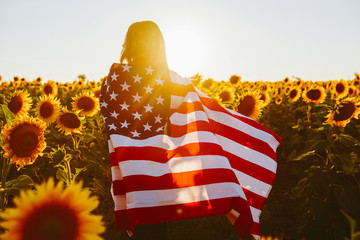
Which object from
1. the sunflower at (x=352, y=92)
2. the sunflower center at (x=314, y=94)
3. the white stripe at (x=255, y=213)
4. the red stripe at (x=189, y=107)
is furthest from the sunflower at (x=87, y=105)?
the sunflower at (x=352, y=92)

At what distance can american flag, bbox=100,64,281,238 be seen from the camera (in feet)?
9.77

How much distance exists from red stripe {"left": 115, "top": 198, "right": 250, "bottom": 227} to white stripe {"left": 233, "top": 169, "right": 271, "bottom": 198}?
72cm

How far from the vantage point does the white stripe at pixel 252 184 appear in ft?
→ 12.1

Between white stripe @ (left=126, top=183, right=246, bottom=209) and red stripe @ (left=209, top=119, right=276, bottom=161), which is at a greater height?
red stripe @ (left=209, top=119, right=276, bottom=161)

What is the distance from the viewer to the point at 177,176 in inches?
125

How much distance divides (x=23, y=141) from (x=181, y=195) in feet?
5.20

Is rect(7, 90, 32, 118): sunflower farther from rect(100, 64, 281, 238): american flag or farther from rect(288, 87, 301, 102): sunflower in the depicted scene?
rect(288, 87, 301, 102): sunflower

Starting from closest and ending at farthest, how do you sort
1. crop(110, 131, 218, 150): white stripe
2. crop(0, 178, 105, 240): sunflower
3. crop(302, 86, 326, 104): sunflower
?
crop(0, 178, 105, 240): sunflower < crop(110, 131, 218, 150): white stripe < crop(302, 86, 326, 104): sunflower

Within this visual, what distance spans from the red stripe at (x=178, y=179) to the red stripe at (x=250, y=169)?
0.60m

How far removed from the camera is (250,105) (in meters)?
5.97

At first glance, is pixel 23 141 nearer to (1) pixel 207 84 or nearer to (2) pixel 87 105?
(2) pixel 87 105

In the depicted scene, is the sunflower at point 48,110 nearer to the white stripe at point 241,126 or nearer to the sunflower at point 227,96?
the white stripe at point 241,126

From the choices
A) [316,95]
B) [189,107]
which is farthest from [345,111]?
[316,95]

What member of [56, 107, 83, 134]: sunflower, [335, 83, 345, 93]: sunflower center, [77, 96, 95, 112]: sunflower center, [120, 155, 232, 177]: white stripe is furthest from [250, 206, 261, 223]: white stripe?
[335, 83, 345, 93]: sunflower center
